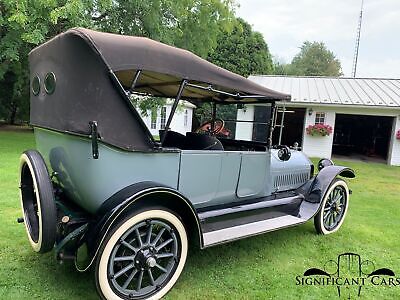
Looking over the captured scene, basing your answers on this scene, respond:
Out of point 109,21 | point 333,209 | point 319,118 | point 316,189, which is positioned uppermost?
point 109,21

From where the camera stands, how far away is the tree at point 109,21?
7.98 meters

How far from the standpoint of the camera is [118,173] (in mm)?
2379

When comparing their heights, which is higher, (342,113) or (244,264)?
(342,113)

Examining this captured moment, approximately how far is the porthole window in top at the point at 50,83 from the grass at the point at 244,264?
1.53 meters

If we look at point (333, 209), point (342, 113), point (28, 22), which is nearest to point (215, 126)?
point (333, 209)

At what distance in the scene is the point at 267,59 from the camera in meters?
21.9

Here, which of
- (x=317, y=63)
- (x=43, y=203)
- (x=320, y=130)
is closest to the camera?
(x=43, y=203)

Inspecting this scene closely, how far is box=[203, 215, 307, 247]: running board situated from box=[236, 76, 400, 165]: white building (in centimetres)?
598

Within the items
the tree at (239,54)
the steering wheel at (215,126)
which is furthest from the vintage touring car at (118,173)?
the tree at (239,54)

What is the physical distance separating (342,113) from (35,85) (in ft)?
39.7

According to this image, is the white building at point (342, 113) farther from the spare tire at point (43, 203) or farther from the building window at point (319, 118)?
the spare tire at point (43, 203)

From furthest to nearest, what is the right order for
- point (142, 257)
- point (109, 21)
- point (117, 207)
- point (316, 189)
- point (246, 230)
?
point (109, 21)
point (316, 189)
point (246, 230)
point (142, 257)
point (117, 207)

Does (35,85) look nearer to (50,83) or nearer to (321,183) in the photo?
(50,83)

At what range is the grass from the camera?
268 centimetres
